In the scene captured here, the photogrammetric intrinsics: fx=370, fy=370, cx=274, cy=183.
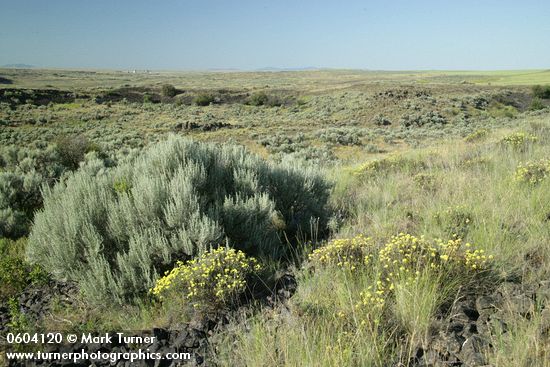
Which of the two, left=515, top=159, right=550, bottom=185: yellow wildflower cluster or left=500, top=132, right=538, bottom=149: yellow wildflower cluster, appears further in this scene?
left=500, top=132, right=538, bottom=149: yellow wildflower cluster

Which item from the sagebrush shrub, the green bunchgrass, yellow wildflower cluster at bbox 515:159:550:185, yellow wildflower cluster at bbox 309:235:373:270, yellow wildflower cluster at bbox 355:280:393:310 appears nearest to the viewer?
the green bunchgrass

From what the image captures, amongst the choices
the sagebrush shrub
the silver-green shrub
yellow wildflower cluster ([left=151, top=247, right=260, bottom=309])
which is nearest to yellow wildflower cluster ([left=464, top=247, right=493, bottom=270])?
yellow wildflower cluster ([left=151, top=247, right=260, bottom=309])

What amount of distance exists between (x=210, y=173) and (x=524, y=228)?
3785 mm

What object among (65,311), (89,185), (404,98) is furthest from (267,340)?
(404,98)

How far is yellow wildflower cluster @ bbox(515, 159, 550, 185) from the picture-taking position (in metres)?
4.98

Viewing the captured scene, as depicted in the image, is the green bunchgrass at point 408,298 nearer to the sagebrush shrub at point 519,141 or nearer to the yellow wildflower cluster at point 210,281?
the yellow wildflower cluster at point 210,281

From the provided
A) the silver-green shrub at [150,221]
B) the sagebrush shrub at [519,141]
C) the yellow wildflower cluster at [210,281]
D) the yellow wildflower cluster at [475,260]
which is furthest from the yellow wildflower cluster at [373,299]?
the sagebrush shrub at [519,141]

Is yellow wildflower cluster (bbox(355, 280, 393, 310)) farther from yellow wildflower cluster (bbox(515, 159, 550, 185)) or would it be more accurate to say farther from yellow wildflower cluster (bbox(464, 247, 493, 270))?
yellow wildflower cluster (bbox(515, 159, 550, 185))

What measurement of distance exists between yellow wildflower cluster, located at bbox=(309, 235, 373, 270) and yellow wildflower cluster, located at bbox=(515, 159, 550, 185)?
2.88 metres

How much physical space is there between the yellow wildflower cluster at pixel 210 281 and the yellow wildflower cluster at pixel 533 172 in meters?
3.97

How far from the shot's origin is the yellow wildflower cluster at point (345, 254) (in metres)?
3.27

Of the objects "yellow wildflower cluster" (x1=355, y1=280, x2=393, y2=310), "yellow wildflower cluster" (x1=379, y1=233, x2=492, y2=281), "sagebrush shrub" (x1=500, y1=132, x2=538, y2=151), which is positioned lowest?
"yellow wildflower cluster" (x1=355, y1=280, x2=393, y2=310)

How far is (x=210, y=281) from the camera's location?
10.7 feet

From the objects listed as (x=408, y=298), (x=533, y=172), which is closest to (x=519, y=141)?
(x=533, y=172)
